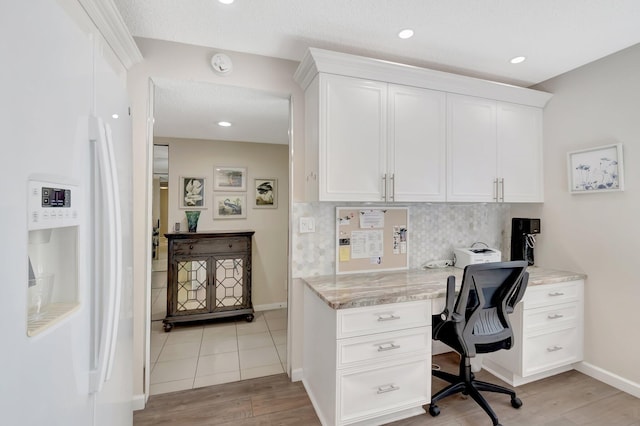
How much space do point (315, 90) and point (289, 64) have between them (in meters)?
0.44

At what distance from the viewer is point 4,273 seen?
55 centimetres

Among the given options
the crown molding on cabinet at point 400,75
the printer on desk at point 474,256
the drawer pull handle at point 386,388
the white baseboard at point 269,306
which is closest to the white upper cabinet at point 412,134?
the crown molding on cabinet at point 400,75

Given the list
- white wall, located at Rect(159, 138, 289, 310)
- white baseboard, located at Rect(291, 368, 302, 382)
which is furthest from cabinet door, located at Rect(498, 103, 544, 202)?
→ white wall, located at Rect(159, 138, 289, 310)

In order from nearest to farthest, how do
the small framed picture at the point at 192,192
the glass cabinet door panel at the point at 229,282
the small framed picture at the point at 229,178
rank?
the glass cabinet door panel at the point at 229,282 → the small framed picture at the point at 192,192 → the small framed picture at the point at 229,178

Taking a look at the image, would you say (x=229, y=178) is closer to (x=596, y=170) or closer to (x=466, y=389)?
(x=466, y=389)

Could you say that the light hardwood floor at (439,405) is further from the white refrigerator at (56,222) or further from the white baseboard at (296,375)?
the white refrigerator at (56,222)

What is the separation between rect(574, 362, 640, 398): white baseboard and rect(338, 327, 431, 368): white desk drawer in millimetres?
1642

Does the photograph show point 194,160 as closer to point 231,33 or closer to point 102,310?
point 231,33

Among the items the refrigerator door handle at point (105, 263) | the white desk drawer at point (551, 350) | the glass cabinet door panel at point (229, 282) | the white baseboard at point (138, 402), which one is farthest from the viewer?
the glass cabinet door panel at point (229, 282)

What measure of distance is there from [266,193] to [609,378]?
12.7 ft

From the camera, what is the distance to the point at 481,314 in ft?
6.08

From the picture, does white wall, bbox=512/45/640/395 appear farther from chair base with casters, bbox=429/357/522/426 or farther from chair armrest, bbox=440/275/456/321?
chair armrest, bbox=440/275/456/321

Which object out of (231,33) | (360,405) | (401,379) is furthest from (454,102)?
(360,405)

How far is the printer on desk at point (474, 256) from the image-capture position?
2.54 m
